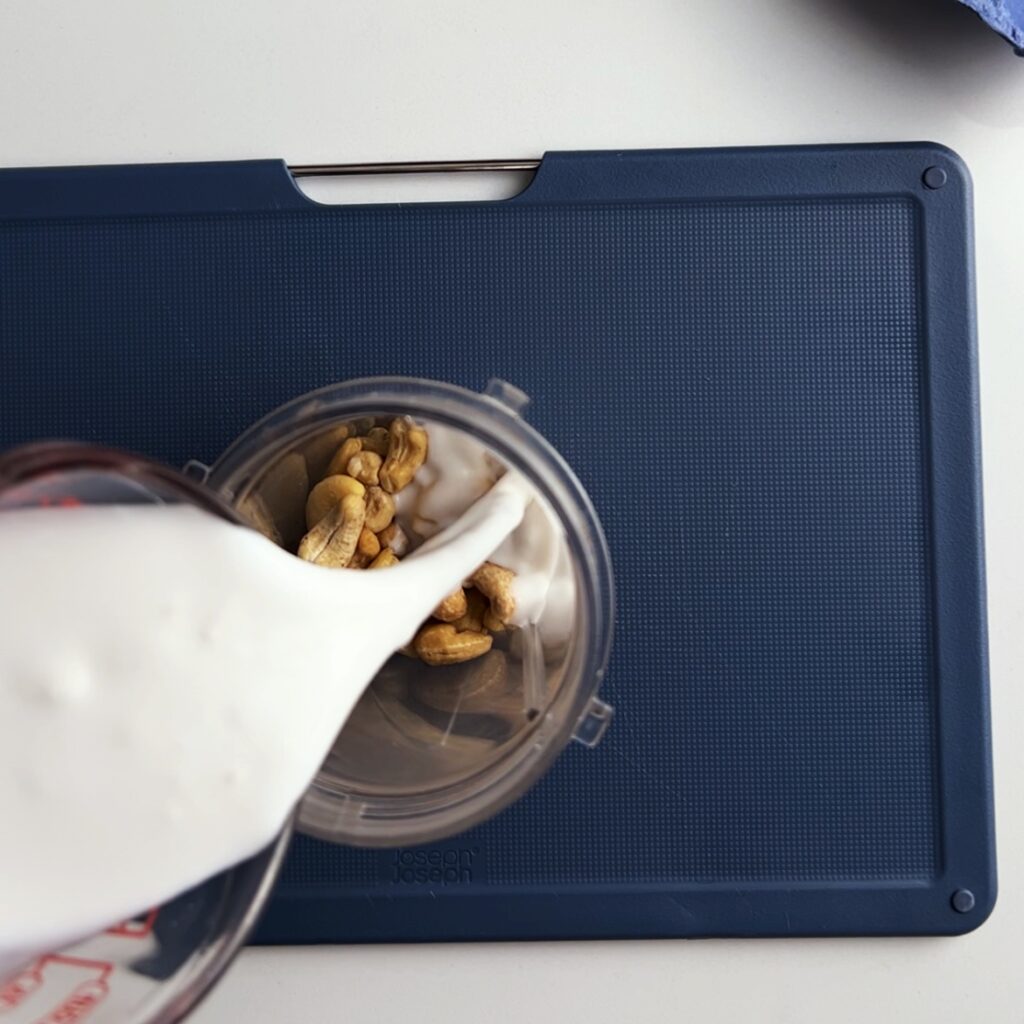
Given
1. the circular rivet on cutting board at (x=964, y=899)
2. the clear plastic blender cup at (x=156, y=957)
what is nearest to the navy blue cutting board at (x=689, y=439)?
the circular rivet on cutting board at (x=964, y=899)

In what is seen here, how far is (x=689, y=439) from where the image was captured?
562 millimetres

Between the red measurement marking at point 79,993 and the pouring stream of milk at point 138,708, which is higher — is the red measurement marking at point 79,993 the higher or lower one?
the lower one

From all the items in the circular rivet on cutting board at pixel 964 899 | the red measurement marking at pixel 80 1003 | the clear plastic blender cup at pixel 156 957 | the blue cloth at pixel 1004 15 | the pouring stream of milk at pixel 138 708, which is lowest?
the red measurement marking at pixel 80 1003

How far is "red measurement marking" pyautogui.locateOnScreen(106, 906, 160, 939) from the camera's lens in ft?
1.20

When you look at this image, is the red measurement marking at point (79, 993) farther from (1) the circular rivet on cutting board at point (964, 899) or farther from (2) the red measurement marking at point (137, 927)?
(1) the circular rivet on cutting board at point (964, 899)

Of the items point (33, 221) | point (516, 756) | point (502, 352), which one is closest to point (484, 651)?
point (516, 756)

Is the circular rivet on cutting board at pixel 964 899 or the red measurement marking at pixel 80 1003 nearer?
the red measurement marking at pixel 80 1003

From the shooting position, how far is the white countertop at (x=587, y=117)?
57 cm

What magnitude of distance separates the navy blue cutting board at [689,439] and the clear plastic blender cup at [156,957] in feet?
0.60

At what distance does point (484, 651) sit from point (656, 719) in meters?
0.12

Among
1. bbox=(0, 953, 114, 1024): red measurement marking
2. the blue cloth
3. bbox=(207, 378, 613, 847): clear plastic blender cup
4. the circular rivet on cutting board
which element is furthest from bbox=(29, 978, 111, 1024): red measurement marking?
the blue cloth

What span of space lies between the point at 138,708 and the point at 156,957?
95mm

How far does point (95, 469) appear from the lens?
339mm

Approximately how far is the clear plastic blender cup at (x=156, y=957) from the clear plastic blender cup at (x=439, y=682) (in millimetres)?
93
